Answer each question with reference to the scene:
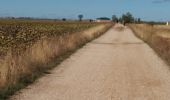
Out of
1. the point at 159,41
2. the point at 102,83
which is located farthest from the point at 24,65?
the point at 159,41

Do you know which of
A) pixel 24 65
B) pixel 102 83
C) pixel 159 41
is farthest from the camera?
pixel 159 41

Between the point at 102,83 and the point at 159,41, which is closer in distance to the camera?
the point at 102,83

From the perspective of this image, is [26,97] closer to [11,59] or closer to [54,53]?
[11,59]

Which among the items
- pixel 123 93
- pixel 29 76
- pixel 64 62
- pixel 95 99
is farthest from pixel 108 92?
pixel 64 62

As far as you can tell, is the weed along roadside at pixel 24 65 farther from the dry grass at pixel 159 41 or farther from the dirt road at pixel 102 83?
the dry grass at pixel 159 41

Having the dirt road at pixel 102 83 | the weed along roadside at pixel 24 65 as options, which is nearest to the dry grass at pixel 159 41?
the dirt road at pixel 102 83

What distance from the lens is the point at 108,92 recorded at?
34.4 feet

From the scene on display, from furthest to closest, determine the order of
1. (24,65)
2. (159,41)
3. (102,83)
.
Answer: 1. (159,41)
2. (24,65)
3. (102,83)

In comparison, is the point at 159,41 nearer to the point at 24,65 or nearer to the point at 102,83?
the point at 24,65

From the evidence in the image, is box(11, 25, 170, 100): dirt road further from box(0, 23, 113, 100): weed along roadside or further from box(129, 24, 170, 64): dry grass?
box(129, 24, 170, 64): dry grass

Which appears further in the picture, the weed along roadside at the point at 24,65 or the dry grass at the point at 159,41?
the dry grass at the point at 159,41

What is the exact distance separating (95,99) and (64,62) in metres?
8.07

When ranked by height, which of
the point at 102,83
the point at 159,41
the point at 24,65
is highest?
the point at 24,65

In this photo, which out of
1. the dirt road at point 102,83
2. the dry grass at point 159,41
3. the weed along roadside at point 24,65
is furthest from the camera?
the dry grass at point 159,41
